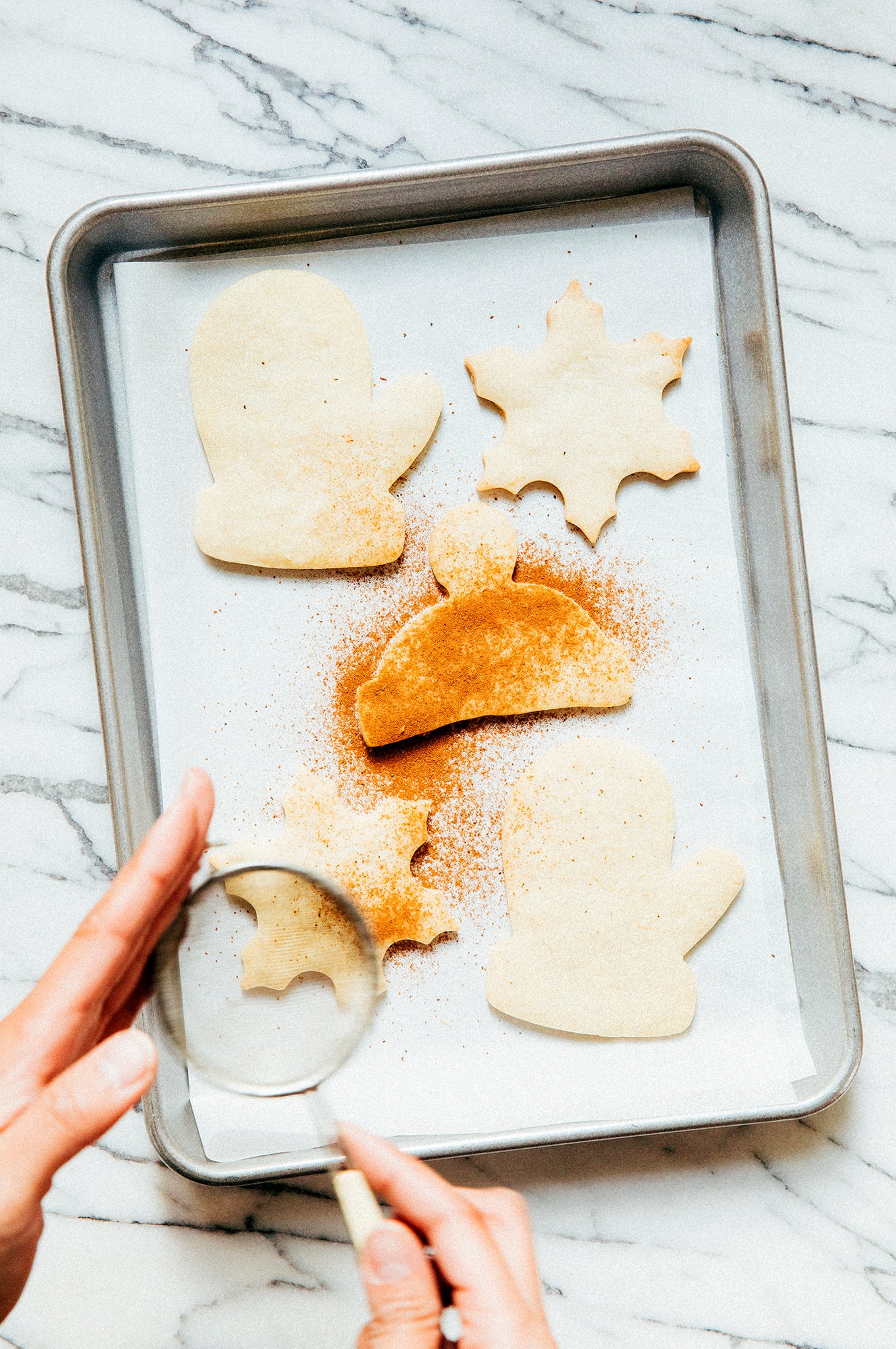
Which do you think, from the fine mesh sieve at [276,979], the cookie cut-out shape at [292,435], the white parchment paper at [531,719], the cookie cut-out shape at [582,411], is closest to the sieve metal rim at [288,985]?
the fine mesh sieve at [276,979]

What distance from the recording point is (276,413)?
945mm

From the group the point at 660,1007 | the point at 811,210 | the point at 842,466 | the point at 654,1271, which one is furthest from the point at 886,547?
the point at 654,1271

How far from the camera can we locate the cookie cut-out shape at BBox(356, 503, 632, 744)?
3.09 feet

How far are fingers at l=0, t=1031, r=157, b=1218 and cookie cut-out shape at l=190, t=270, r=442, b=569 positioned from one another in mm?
498

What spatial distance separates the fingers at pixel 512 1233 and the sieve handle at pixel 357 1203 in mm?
81

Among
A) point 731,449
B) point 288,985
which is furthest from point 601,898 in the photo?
point 731,449

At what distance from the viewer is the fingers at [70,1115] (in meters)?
0.57

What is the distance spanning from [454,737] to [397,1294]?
48cm

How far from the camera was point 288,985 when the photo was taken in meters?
0.86

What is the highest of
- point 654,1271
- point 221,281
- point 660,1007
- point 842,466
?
point 221,281

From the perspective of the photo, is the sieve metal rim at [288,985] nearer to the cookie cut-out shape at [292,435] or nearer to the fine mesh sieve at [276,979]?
the fine mesh sieve at [276,979]

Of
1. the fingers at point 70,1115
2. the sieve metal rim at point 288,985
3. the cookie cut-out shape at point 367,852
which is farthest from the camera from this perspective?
the cookie cut-out shape at point 367,852

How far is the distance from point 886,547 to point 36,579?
2.77 ft

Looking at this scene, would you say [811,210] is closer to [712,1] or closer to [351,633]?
[712,1]
